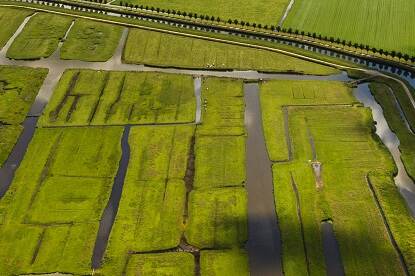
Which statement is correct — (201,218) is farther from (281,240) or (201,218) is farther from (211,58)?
(211,58)

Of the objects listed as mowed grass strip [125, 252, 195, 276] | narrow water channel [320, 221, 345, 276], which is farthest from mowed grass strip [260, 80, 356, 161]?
mowed grass strip [125, 252, 195, 276]

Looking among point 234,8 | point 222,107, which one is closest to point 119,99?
point 222,107

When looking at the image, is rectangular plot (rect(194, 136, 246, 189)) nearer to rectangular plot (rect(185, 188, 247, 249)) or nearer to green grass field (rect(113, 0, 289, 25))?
rectangular plot (rect(185, 188, 247, 249))

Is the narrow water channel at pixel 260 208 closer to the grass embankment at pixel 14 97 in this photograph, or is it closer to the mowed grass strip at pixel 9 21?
the grass embankment at pixel 14 97

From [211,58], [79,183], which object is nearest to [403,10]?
[211,58]

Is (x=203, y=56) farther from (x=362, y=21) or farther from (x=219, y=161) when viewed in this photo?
(x=362, y=21)
